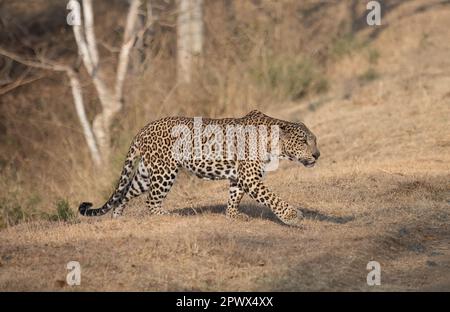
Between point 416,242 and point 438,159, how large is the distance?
4.45 m

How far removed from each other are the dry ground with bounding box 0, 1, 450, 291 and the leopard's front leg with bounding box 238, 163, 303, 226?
148 mm

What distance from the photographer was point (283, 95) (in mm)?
20219

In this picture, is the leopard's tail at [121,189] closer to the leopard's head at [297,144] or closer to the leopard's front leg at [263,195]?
the leopard's front leg at [263,195]

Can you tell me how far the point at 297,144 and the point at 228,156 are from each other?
2.59ft

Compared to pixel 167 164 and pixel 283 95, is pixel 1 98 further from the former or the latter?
pixel 167 164

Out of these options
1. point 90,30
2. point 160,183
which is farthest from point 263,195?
point 90,30

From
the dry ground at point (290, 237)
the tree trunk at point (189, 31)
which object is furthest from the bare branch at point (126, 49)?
the dry ground at point (290, 237)

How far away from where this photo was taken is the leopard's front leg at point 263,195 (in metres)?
9.53

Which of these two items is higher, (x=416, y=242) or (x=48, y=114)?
(x=48, y=114)

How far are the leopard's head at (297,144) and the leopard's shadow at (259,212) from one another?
2.32 feet

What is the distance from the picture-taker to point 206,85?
18.5m

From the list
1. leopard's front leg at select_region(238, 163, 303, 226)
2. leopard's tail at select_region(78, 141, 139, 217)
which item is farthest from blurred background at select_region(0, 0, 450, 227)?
leopard's front leg at select_region(238, 163, 303, 226)

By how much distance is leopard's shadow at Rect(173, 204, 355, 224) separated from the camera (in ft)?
33.4
